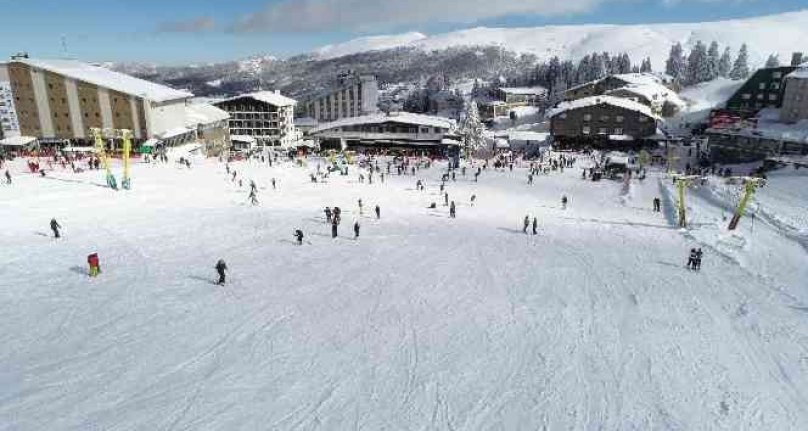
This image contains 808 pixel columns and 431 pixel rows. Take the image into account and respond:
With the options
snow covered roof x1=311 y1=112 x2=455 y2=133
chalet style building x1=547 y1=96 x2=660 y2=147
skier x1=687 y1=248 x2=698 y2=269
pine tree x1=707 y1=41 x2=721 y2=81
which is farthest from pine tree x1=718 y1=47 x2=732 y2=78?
skier x1=687 y1=248 x2=698 y2=269

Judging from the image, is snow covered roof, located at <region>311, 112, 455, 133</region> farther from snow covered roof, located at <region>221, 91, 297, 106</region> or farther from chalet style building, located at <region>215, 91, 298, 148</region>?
snow covered roof, located at <region>221, 91, 297, 106</region>

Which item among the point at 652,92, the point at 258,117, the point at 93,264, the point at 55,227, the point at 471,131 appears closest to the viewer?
the point at 93,264

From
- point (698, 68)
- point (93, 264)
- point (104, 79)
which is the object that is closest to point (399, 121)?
point (104, 79)

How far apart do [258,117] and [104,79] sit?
25234 millimetres

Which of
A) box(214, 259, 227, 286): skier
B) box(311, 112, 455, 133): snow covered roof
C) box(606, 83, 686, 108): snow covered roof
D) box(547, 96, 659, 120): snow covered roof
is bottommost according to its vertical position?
box(214, 259, 227, 286): skier

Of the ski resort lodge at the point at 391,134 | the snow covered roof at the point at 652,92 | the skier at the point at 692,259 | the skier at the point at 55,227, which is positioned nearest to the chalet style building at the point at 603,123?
the ski resort lodge at the point at 391,134

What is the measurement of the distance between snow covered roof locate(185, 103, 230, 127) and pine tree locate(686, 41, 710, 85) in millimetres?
110902

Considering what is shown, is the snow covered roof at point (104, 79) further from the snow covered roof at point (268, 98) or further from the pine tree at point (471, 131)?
the pine tree at point (471, 131)

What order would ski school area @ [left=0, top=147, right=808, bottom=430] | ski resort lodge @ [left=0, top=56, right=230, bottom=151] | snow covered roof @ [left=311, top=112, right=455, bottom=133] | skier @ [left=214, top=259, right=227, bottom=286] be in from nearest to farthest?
ski school area @ [left=0, top=147, right=808, bottom=430] < skier @ [left=214, top=259, right=227, bottom=286] < ski resort lodge @ [left=0, top=56, right=230, bottom=151] < snow covered roof @ [left=311, top=112, right=455, bottom=133]

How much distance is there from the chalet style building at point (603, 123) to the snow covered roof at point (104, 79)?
43481 mm

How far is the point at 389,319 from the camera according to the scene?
15.0 m

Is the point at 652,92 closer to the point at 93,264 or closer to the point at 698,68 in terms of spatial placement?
the point at 698,68

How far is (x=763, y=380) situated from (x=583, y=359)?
433 centimetres

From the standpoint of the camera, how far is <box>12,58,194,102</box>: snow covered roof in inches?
1779
